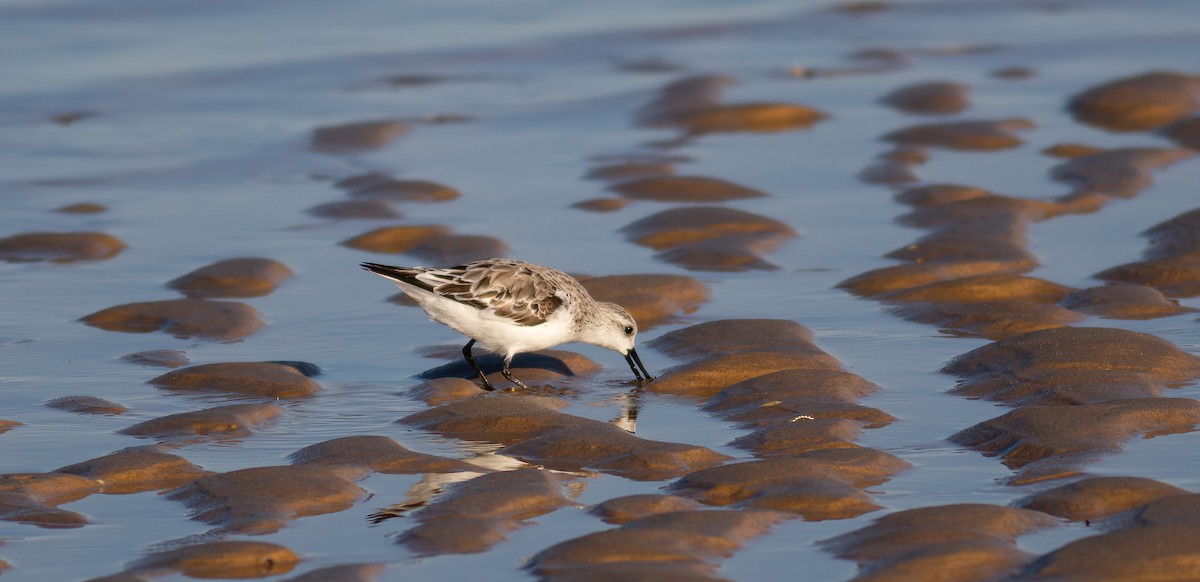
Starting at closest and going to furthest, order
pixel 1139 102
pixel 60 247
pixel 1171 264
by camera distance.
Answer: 1. pixel 1171 264
2. pixel 60 247
3. pixel 1139 102

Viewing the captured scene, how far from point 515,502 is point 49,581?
1.95 meters

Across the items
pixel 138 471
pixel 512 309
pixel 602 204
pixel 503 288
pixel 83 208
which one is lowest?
pixel 138 471

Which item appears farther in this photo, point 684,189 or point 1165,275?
point 684,189

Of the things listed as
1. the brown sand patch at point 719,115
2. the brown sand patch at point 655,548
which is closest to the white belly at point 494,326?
the brown sand patch at point 655,548

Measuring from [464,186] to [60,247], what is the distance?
390cm

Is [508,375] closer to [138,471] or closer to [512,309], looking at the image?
[512,309]

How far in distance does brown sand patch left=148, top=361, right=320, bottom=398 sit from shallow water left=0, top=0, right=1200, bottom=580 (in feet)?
0.59

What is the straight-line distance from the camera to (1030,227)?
13.9 m

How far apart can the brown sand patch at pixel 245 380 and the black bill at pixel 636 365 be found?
185 cm

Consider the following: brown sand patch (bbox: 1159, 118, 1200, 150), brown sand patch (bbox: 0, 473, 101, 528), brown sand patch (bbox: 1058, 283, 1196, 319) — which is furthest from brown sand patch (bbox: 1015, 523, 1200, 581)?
brown sand patch (bbox: 1159, 118, 1200, 150)

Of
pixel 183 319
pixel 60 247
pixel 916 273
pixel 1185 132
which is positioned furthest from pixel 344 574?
pixel 1185 132

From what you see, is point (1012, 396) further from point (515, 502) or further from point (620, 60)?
point (620, 60)

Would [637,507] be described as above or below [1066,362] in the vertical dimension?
below

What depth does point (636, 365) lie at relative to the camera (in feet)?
34.1
